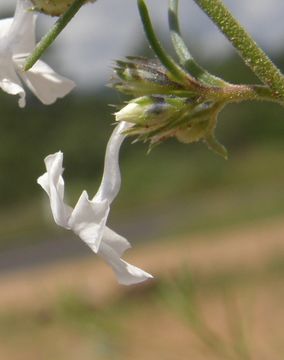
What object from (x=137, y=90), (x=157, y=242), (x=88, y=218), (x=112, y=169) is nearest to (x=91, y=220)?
(x=88, y=218)

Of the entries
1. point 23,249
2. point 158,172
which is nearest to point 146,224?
point 23,249

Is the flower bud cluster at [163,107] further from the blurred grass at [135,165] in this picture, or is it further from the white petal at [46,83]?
the blurred grass at [135,165]

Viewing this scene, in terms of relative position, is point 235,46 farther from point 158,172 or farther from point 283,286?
point 158,172

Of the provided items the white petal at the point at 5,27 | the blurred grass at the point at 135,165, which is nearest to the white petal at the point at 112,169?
the white petal at the point at 5,27

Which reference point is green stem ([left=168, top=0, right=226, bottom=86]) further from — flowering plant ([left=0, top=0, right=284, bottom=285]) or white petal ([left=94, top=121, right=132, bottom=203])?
white petal ([left=94, top=121, right=132, bottom=203])

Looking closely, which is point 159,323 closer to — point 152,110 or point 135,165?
point 152,110

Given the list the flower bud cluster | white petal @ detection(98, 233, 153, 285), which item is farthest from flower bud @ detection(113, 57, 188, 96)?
white petal @ detection(98, 233, 153, 285)
